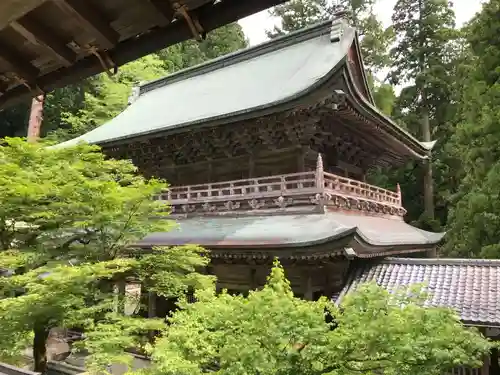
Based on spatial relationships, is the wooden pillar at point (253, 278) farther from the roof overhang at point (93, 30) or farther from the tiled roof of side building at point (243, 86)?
the roof overhang at point (93, 30)

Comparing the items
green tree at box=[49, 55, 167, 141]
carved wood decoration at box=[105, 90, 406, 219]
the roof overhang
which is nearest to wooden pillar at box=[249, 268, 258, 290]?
carved wood decoration at box=[105, 90, 406, 219]

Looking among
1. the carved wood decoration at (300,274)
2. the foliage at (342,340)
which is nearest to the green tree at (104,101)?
the carved wood decoration at (300,274)

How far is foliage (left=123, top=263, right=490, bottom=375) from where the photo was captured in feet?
12.7

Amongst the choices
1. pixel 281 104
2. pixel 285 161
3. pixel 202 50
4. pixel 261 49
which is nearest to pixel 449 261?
pixel 285 161

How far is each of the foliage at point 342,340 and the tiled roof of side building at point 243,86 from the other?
207 inches

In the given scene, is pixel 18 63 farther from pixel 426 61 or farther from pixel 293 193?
pixel 426 61

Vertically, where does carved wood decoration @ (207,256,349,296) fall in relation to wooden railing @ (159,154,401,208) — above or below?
below

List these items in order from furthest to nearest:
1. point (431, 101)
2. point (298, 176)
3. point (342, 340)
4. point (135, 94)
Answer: point (431, 101) < point (135, 94) < point (298, 176) < point (342, 340)

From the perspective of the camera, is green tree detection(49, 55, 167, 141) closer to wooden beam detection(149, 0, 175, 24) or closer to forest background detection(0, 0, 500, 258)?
forest background detection(0, 0, 500, 258)

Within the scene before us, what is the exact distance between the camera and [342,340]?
3967 mm

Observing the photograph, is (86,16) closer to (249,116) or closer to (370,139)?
(249,116)

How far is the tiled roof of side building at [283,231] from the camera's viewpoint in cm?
763

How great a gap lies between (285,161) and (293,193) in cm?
152

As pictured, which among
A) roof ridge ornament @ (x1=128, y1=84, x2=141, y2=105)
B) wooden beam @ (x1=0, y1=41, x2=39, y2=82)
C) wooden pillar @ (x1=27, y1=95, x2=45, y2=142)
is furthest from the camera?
roof ridge ornament @ (x1=128, y1=84, x2=141, y2=105)
